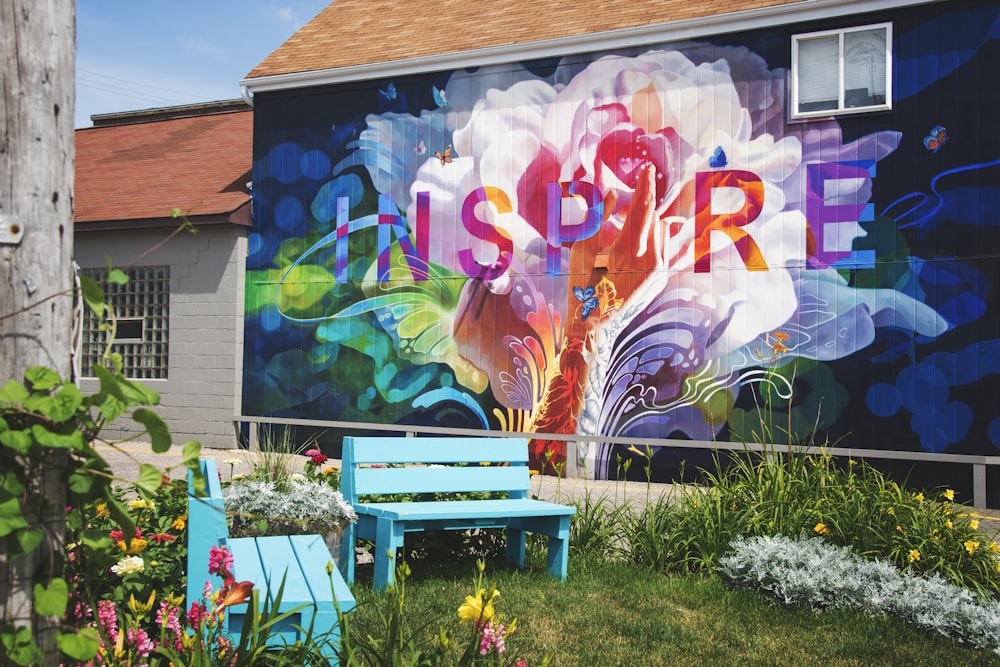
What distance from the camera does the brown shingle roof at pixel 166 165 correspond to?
14914mm

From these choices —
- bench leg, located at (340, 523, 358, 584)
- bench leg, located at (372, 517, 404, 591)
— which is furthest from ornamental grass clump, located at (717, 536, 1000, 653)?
bench leg, located at (340, 523, 358, 584)

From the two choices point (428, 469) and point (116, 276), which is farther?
point (428, 469)

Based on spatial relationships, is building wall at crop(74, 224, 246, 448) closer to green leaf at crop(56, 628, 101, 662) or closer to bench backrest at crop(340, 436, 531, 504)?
bench backrest at crop(340, 436, 531, 504)

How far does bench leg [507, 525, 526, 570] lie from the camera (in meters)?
6.10

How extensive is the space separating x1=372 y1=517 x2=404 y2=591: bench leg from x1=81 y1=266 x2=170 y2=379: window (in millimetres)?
10416

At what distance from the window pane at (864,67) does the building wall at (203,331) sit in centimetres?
854

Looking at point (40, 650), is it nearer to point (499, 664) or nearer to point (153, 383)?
point (499, 664)

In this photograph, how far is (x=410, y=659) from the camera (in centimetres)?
328

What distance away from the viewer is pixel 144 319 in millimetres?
15062

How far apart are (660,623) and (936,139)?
7.64 metres

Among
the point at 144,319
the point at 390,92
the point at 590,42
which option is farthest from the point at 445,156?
the point at 144,319

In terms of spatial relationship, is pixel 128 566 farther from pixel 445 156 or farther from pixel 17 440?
pixel 445 156

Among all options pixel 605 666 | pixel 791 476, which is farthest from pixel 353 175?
pixel 605 666

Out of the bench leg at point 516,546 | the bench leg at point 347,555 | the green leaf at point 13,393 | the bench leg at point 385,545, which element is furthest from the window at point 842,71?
the green leaf at point 13,393
